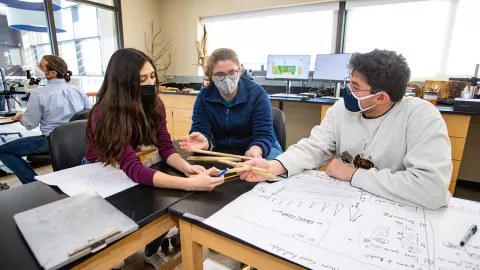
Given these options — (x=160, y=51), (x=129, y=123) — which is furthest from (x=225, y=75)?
(x=160, y=51)

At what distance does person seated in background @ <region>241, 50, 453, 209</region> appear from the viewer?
2.64 feet

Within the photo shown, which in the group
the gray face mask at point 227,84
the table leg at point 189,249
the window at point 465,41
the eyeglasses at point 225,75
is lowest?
the table leg at point 189,249

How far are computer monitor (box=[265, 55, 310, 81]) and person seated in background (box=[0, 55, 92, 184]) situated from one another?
2226 mm

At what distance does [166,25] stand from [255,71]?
2.02 metres

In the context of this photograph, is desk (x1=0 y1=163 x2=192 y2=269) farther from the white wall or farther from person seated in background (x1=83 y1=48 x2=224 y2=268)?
the white wall

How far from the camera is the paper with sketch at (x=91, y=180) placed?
850 millimetres

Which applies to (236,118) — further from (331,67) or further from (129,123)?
(331,67)

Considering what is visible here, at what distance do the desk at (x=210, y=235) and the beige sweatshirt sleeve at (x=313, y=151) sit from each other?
21 centimetres

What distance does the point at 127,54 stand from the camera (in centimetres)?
107

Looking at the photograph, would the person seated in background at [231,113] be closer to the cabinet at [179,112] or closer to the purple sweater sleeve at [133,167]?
the purple sweater sleeve at [133,167]

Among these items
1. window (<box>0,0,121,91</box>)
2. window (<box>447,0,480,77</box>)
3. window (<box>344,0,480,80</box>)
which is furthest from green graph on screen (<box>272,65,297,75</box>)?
window (<box>0,0,121,91</box>)

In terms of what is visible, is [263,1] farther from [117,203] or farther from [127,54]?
[117,203]

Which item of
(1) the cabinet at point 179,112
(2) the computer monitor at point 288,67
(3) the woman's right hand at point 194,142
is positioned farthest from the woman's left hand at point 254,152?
(1) the cabinet at point 179,112

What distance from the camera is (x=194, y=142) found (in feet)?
4.61
